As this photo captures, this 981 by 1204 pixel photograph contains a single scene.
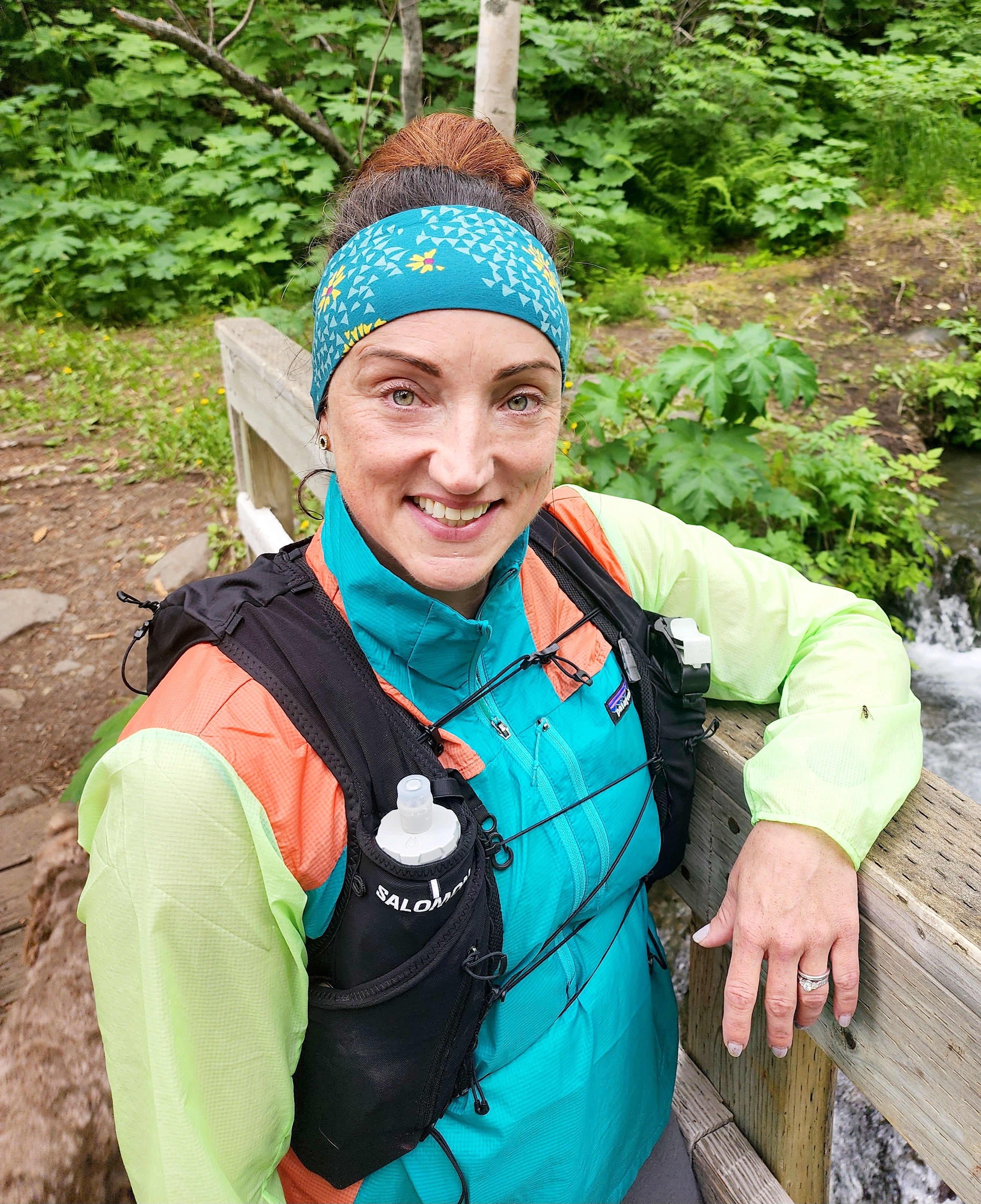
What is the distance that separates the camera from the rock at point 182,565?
15.1 ft

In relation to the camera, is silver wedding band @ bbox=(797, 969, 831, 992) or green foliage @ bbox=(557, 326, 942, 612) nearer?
silver wedding band @ bbox=(797, 969, 831, 992)

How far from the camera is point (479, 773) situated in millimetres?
1241

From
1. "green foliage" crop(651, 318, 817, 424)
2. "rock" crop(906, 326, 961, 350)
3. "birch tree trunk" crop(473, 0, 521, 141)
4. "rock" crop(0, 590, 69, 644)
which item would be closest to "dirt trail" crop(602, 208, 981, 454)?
"rock" crop(906, 326, 961, 350)

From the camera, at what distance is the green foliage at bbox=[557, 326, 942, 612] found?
344 cm

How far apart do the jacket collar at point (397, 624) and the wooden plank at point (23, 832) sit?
2.51m

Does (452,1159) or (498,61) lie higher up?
(498,61)

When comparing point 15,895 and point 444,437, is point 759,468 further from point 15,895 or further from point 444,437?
point 15,895

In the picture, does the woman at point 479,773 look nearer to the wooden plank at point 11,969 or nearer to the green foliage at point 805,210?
the wooden plank at point 11,969

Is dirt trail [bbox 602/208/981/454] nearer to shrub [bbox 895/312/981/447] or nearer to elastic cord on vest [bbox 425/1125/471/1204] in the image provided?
shrub [bbox 895/312/981/447]

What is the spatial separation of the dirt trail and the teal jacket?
478 centimetres

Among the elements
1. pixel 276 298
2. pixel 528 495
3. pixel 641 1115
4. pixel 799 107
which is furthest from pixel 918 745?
pixel 799 107

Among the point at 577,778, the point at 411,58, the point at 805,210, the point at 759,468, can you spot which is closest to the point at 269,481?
the point at 411,58

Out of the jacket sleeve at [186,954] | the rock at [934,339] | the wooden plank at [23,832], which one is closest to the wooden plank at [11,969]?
the wooden plank at [23,832]

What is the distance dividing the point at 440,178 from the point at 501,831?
3.59 feet
